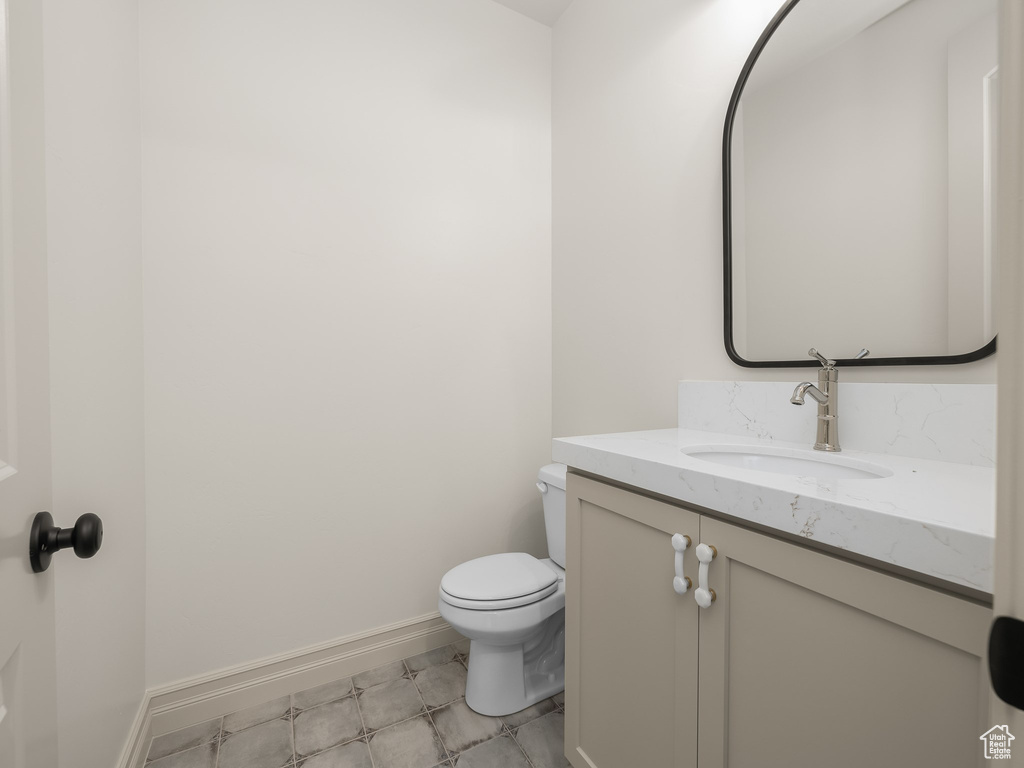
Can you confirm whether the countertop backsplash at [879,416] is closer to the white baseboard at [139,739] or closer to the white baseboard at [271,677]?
the white baseboard at [271,677]

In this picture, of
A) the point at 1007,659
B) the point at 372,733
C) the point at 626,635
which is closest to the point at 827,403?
the point at 626,635

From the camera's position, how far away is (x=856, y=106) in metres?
1.05

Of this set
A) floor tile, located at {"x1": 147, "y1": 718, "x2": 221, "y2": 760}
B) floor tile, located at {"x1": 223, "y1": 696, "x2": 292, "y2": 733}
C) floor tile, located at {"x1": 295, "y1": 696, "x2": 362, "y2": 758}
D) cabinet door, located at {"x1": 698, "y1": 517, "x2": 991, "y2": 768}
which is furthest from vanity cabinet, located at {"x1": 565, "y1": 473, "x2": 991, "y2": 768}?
floor tile, located at {"x1": 147, "y1": 718, "x2": 221, "y2": 760}

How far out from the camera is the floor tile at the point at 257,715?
1434 millimetres

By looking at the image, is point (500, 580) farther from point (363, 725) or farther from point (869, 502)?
point (869, 502)

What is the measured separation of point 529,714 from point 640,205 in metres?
1.70

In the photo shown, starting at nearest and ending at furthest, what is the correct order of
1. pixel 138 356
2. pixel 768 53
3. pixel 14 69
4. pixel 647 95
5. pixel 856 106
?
1. pixel 14 69
2. pixel 856 106
3. pixel 768 53
4. pixel 138 356
5. pixel 647 95

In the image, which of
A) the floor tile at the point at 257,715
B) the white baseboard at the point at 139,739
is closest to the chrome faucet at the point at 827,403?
the floor tile at the point at 257,715

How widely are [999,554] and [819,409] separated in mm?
891

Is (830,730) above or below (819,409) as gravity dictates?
below

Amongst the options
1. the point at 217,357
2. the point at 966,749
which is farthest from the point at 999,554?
the point at 217,357

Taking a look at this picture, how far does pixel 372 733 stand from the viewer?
4.57 ft

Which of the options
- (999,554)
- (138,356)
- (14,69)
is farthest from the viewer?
(138,356)

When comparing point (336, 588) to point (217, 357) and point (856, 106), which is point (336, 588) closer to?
point (217, 357)
